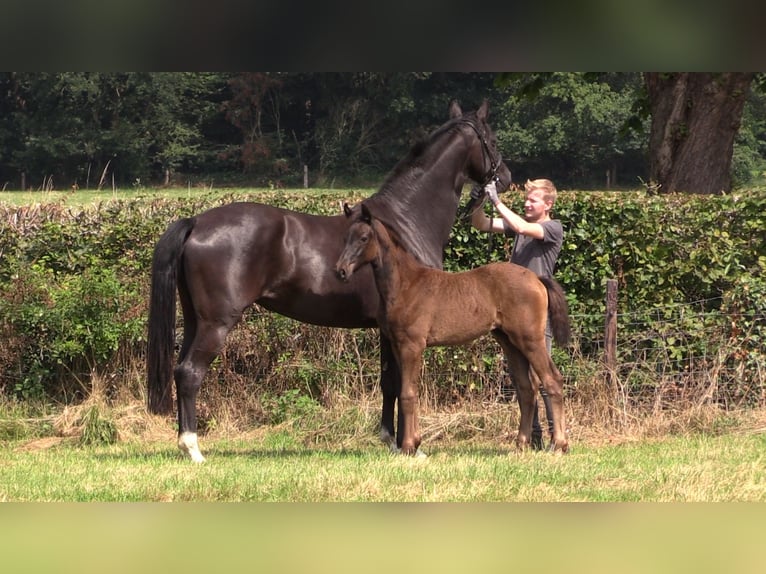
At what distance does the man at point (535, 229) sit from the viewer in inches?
303

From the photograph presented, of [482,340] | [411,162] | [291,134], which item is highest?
[291,134]

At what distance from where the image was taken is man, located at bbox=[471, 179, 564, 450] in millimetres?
7707

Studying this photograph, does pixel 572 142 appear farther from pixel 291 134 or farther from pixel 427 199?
pixel 427 199

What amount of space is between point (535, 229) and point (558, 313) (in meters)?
0.73

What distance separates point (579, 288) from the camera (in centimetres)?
1030

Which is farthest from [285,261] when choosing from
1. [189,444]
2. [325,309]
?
[189,444]

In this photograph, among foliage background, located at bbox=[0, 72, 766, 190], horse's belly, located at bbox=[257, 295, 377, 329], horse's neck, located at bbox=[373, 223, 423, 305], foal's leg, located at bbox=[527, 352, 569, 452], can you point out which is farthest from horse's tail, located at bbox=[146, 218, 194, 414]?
foliage background, located at bbox=[0, 72, 766, 190]

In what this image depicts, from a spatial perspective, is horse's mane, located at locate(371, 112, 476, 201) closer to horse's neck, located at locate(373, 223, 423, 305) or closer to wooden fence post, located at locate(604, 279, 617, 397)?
horse's neck, located at locate(373, 223, 423, 305)

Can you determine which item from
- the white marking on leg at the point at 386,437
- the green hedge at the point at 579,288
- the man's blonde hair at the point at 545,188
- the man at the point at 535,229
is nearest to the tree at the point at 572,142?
the green hedge at the point at 579,288

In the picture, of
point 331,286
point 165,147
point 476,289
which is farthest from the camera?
point 165,147

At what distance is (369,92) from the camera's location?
4072 cm
